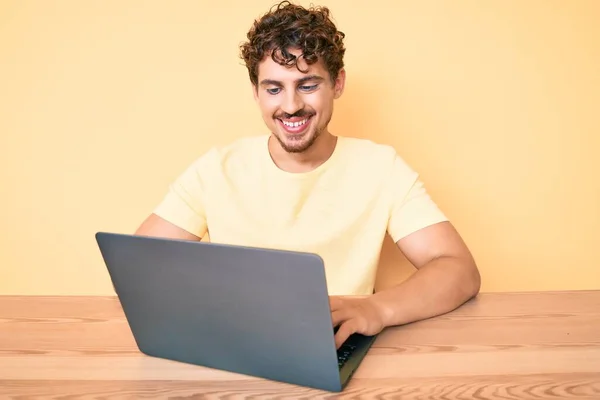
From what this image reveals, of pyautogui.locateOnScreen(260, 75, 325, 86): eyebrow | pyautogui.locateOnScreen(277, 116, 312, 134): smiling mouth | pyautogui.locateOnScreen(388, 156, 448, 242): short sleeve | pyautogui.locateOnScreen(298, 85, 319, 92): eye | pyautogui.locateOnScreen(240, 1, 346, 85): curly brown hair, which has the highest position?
pyautogui.locateOnScreen(240, 1, 346, 85): curly brown hair

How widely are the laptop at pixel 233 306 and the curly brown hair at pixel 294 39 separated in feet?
2.30

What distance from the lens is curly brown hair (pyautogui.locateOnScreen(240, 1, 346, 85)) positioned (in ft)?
4.35

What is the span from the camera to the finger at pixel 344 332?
84 cm

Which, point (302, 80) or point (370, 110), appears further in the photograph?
point (370, 110)

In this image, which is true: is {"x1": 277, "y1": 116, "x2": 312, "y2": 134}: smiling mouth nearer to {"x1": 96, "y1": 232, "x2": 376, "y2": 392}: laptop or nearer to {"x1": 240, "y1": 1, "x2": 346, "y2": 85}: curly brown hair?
{"x1": 240, "y1": 1, "x2": 346, "y2": 85}: curly brown hair

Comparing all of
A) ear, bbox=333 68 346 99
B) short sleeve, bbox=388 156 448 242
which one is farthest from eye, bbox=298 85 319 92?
short sleeve, bbox=388 156 448 242

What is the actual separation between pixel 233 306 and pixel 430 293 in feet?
1.43

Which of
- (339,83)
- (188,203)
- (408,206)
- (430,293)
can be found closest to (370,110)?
(339,83)

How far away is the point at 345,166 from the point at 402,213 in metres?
0.19

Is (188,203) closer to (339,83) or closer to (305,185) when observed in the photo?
(305,185)

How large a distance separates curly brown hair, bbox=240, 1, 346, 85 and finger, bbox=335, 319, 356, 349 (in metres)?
0.66

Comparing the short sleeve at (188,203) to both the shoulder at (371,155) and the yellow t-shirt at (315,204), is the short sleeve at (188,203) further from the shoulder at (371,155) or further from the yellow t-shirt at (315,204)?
the shoulder at (371,155)

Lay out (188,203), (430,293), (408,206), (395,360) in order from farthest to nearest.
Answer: (188,203)
(408,206)
(430,293)
(395,360)

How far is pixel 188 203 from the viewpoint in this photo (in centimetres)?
144
